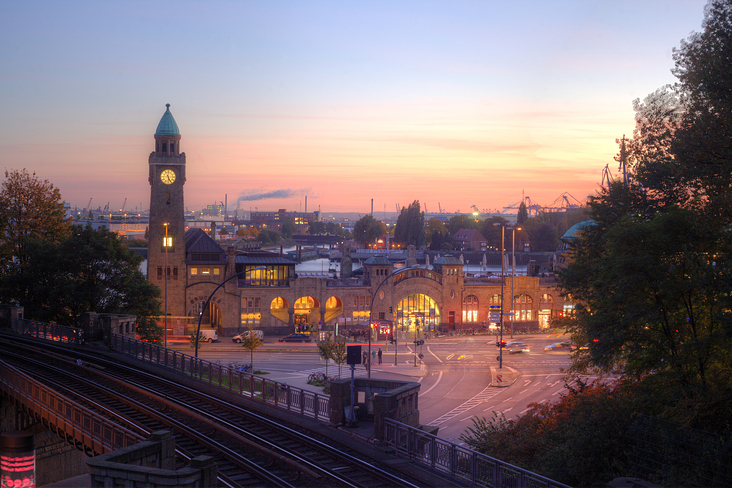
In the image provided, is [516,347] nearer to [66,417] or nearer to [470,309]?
[470,309]

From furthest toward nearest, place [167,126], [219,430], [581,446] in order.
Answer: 1. [167,126]
2. [219,430]
3. [581,446]

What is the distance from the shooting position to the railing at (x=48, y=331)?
119 ft

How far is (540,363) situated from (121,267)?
38.7m

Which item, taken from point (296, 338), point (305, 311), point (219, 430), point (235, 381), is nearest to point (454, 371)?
point (296, 338)

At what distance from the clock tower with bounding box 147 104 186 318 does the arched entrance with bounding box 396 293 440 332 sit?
83.4ft

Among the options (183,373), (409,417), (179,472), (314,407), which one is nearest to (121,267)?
(183,373)

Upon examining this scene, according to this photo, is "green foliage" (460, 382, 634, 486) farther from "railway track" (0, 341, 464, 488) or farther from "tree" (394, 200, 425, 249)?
"tree" (394, 200, 425, 249)

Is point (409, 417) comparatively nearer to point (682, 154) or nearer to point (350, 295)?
point (682, 154)

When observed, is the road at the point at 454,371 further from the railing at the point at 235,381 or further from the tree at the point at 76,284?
the railing at the point at 235,381

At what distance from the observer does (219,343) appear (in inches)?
2633

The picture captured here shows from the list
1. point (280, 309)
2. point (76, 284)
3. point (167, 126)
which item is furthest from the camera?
point (280, 309)

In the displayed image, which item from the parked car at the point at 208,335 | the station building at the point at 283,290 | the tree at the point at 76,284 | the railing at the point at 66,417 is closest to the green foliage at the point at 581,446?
the railing at the point at 66,417

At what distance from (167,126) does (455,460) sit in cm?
6273

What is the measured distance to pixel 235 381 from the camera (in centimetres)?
2611
